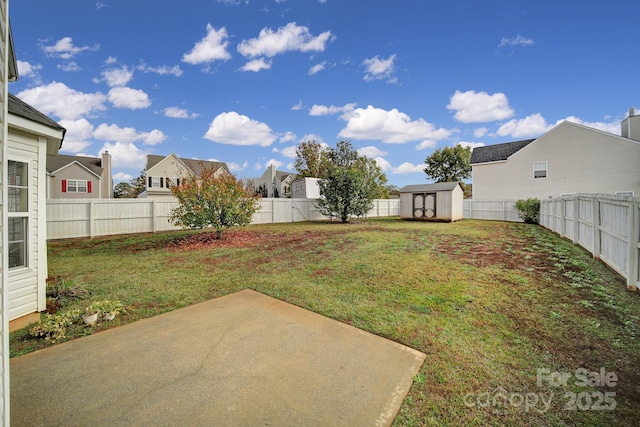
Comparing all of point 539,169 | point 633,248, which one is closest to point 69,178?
point 633,248

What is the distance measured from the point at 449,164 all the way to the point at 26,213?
135ft

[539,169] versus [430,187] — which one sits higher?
[539,169]

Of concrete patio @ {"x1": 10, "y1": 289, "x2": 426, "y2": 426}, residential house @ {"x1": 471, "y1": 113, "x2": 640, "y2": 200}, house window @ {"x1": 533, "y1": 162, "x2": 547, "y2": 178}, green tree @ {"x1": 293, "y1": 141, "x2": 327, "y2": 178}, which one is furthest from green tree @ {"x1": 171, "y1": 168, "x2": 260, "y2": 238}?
green tree @ {"x1": 293, "y1": 141, "x2": 327, "y2": 178}

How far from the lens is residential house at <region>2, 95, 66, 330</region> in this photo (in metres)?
3.21

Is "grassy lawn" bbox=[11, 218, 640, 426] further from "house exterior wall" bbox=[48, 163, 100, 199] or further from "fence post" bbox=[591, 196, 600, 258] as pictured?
"house exterior wall" bbox=[48, 163, 100, 199]

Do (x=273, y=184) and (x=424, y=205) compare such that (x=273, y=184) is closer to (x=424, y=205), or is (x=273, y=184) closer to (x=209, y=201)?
(x=424, y=205)

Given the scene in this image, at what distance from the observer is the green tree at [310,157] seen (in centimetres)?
3503

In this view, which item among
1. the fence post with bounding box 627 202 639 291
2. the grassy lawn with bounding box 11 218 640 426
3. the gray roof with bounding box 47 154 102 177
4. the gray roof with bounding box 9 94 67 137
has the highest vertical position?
the gray roof with bounding box 47 154 102 177

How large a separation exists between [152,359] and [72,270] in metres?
5.18

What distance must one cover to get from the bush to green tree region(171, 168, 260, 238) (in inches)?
662

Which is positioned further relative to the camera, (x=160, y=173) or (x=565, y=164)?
(x=160, y=173)

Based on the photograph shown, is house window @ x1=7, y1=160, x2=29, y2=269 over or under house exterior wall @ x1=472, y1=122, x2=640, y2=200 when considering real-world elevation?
under

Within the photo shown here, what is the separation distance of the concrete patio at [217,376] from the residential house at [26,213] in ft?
4.31

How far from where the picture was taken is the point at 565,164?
1748 centimetres
